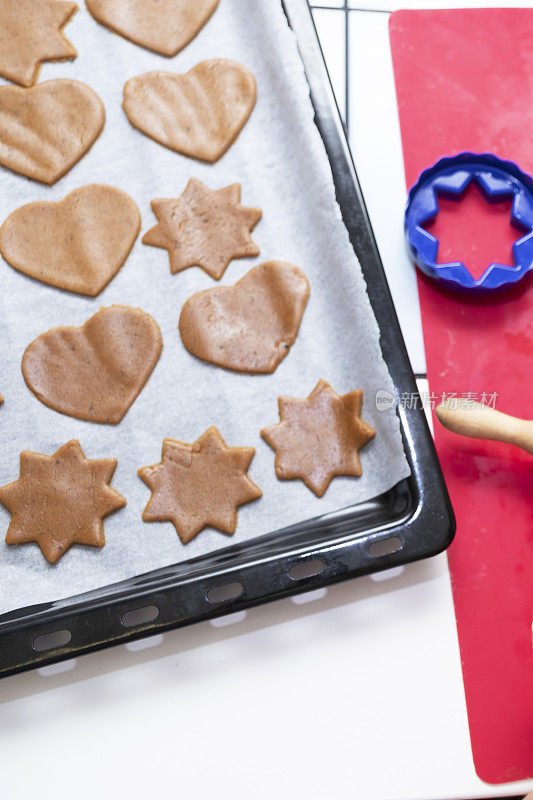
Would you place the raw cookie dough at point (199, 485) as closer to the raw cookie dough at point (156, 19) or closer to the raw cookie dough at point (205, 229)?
the raw cookie dough at point (205, 229)

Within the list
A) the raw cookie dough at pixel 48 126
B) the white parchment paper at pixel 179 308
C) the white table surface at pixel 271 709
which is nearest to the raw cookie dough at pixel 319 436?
the white parchment paper at pixel 179 308

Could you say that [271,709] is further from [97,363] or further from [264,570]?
[97,363]

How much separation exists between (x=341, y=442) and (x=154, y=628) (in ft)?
0.91

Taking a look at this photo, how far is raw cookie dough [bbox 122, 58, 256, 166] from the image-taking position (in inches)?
37.2

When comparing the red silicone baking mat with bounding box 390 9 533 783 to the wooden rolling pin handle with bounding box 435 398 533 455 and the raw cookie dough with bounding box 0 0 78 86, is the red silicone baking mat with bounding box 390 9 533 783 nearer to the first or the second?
the wooden rolling pin handle with bounding box 435 398 533 455

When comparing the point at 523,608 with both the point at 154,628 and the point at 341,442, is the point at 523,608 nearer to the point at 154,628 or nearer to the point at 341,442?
the point at 341,442

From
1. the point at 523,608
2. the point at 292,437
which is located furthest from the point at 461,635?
the point at 292,437

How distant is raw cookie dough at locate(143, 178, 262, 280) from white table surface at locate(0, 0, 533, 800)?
406mm

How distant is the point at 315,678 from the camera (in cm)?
81

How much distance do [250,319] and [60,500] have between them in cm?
30

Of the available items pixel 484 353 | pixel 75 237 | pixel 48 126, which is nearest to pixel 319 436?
pixel 484 353

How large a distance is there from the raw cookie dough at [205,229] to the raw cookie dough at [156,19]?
0.72ft

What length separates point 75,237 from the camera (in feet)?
3.01

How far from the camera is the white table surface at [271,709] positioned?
2.58ft
